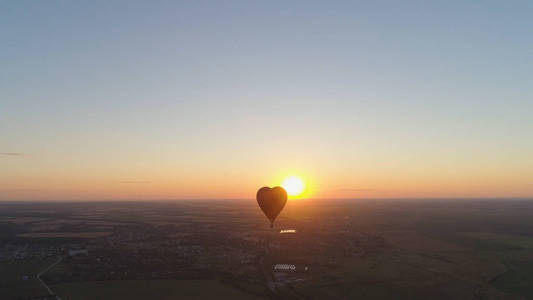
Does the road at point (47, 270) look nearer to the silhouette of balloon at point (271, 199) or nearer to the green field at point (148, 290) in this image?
the green field at point (148, 290)

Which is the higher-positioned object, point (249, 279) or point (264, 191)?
point (264, 191)

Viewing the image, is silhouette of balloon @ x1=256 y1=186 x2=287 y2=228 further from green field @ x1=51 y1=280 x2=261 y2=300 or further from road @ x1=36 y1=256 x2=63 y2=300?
road @ x1=36 y1=256 x2=63 y2=300

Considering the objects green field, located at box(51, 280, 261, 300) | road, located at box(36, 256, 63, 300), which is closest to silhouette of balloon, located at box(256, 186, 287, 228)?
green field, located at box(51, 280, 261, 300)

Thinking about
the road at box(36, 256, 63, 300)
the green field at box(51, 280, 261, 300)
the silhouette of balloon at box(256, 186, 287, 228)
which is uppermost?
the silhouette of balloon at box(256, 186, 287, 228)

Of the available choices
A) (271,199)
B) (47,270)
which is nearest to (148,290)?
(271,199)

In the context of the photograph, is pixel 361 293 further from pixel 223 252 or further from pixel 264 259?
pixel 223 252

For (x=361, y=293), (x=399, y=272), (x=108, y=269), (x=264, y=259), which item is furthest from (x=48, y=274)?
(x=399, y=272)

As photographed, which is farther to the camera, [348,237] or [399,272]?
[348,237]

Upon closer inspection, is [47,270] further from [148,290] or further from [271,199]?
[271,199]

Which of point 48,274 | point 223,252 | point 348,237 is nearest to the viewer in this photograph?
point 48,274
